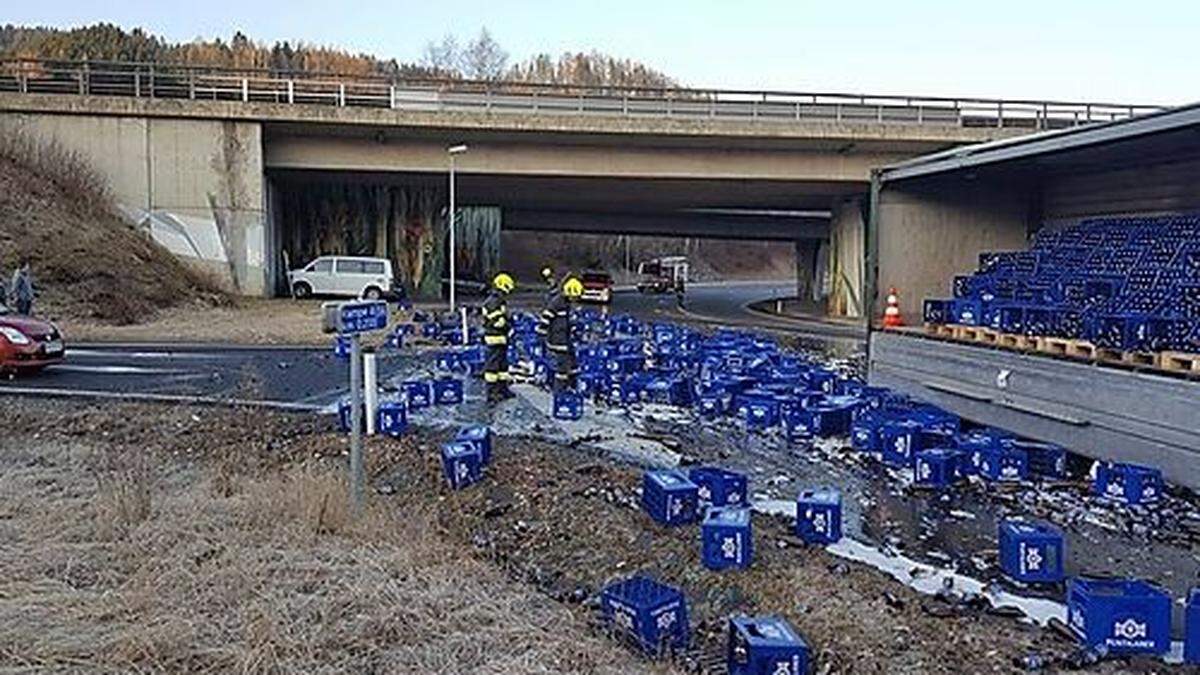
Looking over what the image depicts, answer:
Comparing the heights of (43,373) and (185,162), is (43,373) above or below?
below

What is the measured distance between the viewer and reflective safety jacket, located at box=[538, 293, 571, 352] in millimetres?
14195

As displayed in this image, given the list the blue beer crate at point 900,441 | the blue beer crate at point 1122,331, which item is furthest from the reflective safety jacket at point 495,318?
the blue beer crate at point 1122,331

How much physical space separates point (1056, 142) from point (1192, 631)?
8.10 m

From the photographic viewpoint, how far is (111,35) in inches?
2404

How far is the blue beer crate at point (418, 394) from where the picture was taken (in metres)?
11.9

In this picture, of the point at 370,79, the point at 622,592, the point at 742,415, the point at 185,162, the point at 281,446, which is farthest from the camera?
the point at 370,79

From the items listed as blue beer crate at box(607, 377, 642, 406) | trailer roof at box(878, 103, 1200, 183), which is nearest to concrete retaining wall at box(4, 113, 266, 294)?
blue beer crate at box(607, 377, 642, 406)

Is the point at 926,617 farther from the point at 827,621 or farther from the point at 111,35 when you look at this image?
the point at 111,35

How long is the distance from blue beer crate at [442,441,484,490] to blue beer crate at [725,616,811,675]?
4.00m

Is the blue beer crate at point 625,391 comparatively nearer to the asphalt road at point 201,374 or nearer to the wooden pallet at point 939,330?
the asphalt road at point 201,374

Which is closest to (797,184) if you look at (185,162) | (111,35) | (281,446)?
(185,162)

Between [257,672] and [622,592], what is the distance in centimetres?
193

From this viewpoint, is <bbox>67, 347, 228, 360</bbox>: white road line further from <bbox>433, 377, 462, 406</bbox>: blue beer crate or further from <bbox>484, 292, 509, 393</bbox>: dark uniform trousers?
<bbox>433, 377, 462, 406</bbox>: blue beer crate

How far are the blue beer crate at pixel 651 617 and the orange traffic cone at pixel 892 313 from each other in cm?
1013
